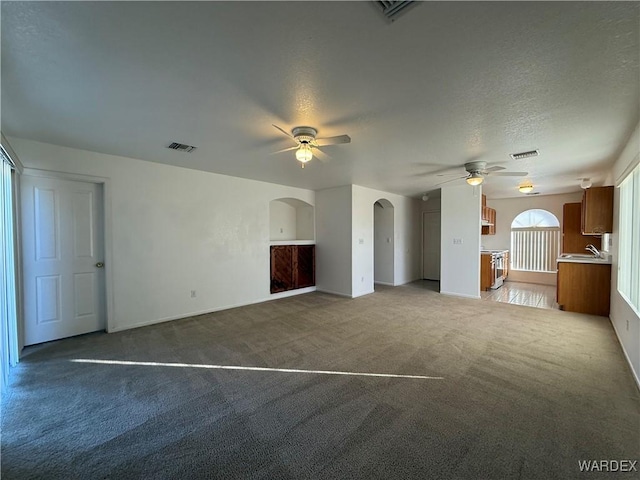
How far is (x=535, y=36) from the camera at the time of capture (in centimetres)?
155

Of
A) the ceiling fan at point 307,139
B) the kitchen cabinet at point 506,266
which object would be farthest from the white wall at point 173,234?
the kitchen cabinet at point 506,266

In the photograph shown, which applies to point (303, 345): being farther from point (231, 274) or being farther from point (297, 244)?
point (297, 244)

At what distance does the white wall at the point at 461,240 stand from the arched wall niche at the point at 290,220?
10.8 feet

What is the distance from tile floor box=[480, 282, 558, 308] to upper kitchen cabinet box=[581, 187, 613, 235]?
5.79 ft

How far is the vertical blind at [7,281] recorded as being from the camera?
8.22 feet

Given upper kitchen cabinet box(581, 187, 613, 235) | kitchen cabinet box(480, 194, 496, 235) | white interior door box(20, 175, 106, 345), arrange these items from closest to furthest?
white interior door box(20, 175, 106, 345)
upper kitchen cabinet box(581, 187, 613, 235)
kitchen cabinet box(480, 194, 496, 235)

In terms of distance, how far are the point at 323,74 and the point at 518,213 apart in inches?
335

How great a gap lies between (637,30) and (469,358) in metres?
2.97

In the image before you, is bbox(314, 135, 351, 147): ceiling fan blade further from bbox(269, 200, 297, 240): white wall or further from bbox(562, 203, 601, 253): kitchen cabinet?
bbox(562, 203, 601, 253): kitchen cabinet

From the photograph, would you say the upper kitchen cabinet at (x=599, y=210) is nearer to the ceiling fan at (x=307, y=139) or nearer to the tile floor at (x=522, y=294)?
the tile floor at (x=522, y=294)

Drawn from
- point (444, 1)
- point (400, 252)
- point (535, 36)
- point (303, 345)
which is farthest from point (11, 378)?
point (400, 252)

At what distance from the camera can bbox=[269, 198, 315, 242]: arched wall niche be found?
696cm

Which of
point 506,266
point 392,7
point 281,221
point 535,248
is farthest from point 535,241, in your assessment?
point 392,7

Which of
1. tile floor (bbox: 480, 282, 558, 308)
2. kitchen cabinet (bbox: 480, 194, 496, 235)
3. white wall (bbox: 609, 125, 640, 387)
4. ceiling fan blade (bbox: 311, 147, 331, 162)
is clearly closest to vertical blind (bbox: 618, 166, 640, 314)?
white wall (bbox: 609, 125, 640, 387)
